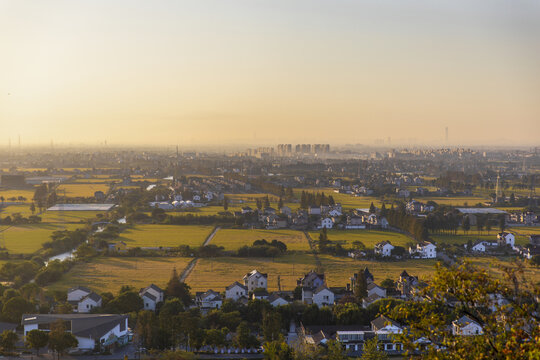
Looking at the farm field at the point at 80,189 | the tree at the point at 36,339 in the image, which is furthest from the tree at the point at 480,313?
the farm field at the point at 80,189

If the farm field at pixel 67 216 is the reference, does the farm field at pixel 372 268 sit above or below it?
below

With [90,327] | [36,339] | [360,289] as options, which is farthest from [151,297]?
[360,289]

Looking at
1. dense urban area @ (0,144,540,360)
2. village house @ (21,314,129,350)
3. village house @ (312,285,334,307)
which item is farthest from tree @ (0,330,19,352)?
village house @ (312,285,334,307)

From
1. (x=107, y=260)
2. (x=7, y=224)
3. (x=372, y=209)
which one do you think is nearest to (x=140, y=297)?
(x=107, y=260)

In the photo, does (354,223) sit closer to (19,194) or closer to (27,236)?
(27,236)

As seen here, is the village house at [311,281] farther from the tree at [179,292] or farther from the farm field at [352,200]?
the farm field at [352,200]

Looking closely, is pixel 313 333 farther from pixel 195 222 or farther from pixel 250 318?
pixel 195 222

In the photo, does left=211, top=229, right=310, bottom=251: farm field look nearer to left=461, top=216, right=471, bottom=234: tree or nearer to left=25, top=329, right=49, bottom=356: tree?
left=461, top=216, right=471, bottom=234: tree
